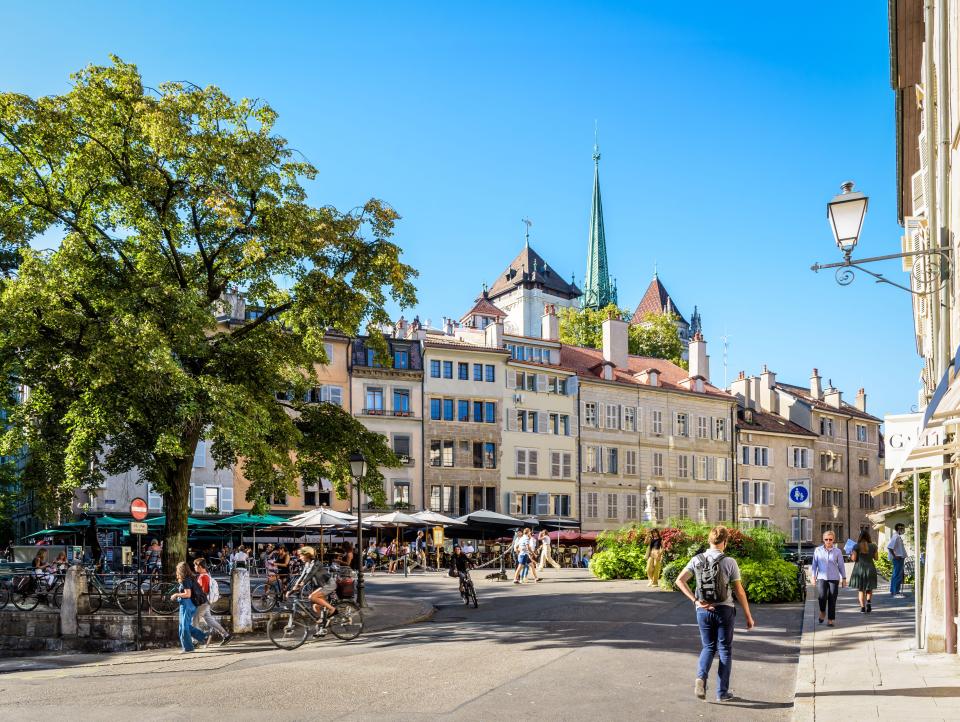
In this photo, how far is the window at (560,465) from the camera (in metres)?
62.5

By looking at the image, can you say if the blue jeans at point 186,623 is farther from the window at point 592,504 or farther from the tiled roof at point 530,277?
the tiled roof at point 530,277

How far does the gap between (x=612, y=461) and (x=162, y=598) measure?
47.1m

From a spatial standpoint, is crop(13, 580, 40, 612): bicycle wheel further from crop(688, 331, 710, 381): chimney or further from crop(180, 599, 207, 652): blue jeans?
crop(688, 331, 710, 381): chimney

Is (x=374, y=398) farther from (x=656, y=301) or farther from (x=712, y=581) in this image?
(x=656, y=301)

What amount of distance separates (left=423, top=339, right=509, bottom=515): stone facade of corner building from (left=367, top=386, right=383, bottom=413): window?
261cm

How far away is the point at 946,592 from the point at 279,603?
13109 mm

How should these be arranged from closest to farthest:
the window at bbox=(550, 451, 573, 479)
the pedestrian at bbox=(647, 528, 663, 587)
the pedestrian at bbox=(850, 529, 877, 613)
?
the pedestrian at bbox=(850, 529, 877, 613)
the pedestrian at bbox=(647, 528, 663, 587)
the window at bbox=(550, 451, 573, 479)

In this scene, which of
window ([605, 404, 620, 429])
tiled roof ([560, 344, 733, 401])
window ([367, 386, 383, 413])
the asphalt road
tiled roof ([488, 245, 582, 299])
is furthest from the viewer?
tiled roof ([488, 245, 582, 299])

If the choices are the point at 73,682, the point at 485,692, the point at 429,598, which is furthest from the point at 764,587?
the point at 73,682

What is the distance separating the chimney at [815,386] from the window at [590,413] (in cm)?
2772

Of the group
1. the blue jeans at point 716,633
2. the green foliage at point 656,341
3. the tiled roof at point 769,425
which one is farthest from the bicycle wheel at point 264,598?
the green foliage at point 656,341

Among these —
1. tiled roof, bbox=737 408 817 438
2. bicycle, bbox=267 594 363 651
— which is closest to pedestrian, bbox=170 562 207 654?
bicycle, bbox=267 594 363 651

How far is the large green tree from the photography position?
20406 millimetres

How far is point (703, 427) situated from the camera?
233 ft
